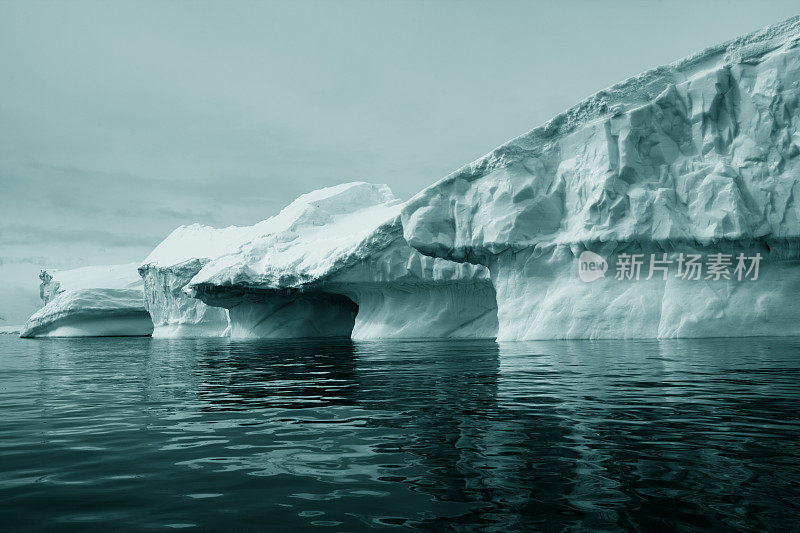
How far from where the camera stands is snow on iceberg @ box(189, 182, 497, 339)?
31500 mm

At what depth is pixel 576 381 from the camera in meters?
9.10

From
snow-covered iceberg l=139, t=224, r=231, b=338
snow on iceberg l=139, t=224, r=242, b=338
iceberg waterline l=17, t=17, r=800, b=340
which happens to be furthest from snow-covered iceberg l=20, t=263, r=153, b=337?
iceberg waterline l=17, t=17, r=800, b=340

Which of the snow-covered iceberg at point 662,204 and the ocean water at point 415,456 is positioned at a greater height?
the snow-covered iceberg at point 662,204

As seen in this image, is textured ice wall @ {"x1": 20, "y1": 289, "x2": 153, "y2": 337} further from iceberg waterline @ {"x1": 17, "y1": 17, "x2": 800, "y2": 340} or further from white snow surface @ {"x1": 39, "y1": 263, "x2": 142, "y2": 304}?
iceberg waterline @ {"x1": 17, "y1": 17, "x2": 800, "y2": 340}

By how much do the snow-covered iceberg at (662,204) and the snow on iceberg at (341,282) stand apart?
6722mm

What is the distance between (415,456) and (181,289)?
4973 cm

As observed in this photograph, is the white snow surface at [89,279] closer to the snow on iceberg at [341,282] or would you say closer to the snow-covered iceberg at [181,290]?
the snow-covered iceberg at [181,290]

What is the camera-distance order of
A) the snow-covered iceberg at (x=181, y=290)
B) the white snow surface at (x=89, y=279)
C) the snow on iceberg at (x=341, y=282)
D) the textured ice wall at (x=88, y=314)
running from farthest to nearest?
the white snow surface at (x=89, y=279) → the textured ice wall at (x=88, y=314) → the snow-covered iceberg at (x=181, y=290) → the snow on iceberg at (x=341, y=282)

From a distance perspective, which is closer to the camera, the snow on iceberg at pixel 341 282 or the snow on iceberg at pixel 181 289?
the snow on iceberg at pixel 341 282

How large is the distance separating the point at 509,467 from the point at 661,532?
1.33 meters

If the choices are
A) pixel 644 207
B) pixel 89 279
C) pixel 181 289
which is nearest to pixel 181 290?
pixel 181 289

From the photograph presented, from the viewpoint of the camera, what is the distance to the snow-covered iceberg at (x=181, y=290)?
163ft

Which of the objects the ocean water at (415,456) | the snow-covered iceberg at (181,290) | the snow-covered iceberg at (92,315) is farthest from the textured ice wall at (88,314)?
the ocean water at (415,456)

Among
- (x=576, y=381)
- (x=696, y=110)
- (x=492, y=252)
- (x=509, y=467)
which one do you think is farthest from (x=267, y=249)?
(x=509, y=467)
